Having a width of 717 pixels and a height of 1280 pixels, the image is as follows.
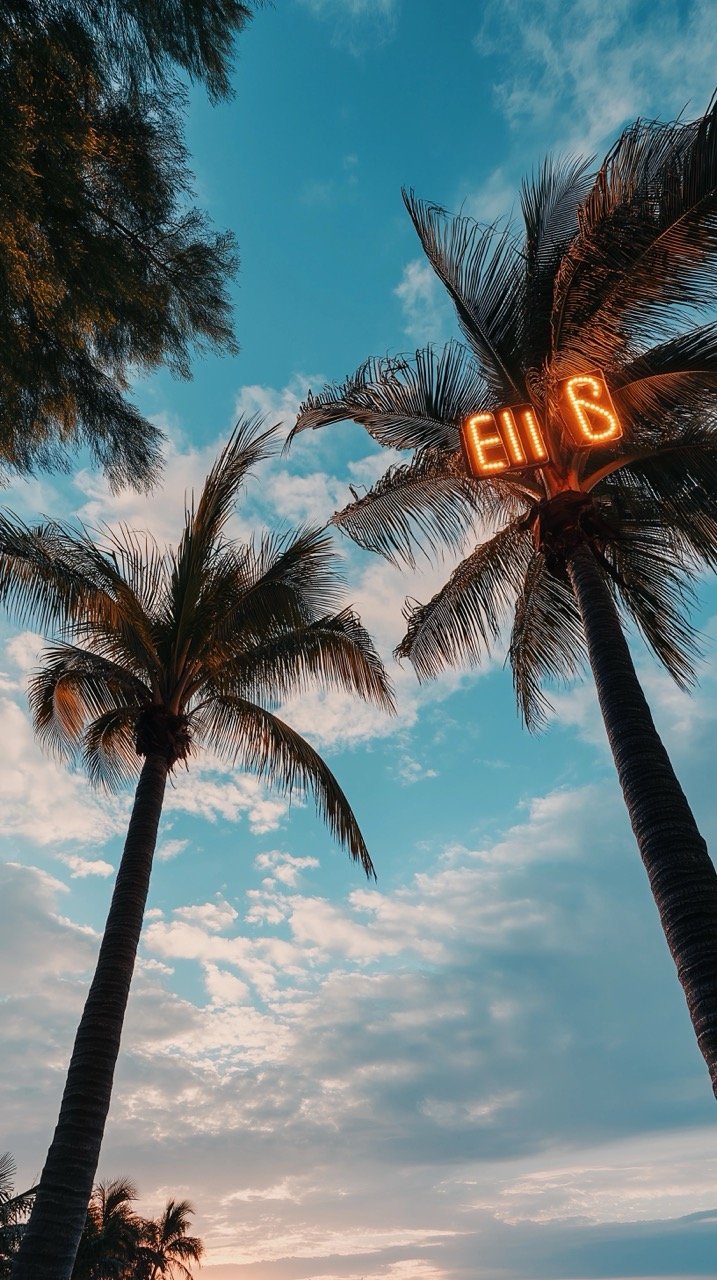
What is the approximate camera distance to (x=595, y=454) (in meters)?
9.63

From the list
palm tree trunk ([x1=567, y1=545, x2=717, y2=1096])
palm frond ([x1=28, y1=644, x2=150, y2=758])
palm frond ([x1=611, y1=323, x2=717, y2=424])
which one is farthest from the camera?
palm frond ([x1=28, y1=644, x2=150, y2=758])

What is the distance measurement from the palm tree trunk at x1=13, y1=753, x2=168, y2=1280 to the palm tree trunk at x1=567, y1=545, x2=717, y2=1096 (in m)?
6.15

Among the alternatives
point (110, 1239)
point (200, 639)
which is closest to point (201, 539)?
point (200, 639)

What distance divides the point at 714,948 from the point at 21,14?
8.13 meters

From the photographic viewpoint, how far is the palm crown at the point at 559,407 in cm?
807

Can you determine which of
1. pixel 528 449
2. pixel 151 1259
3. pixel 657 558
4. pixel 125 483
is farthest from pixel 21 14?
pixel 151 1259

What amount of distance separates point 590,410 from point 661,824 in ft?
15.8

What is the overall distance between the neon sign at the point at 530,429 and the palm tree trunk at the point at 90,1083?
633cm

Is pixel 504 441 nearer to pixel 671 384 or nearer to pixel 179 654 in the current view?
pixel 671 384

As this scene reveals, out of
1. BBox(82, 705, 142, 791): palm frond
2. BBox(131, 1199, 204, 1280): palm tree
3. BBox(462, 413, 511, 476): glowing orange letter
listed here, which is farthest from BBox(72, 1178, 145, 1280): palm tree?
BBox(462, 413, 511, 476): glowing orange letter

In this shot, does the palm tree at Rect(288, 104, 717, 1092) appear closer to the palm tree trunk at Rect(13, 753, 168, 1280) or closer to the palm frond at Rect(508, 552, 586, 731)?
the palm frond at Rect(508, 552, 586, 731)

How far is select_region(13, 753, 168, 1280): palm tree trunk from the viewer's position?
708cm

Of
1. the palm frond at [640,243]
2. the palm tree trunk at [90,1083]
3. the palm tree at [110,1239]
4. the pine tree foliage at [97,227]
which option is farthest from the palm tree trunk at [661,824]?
the palm tree at [110,1239]

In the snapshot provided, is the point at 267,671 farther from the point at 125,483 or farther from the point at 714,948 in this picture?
the point at 714,948
